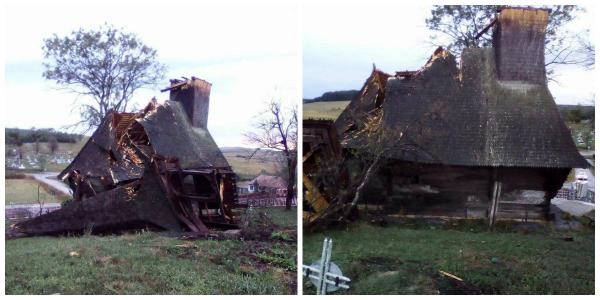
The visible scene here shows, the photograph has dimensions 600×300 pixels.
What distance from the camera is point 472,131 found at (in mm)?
3838

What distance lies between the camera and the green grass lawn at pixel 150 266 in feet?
12.0

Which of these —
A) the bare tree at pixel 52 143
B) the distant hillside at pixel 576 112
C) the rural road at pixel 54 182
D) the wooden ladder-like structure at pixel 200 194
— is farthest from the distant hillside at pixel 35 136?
the distant hillside at pixel 576 112

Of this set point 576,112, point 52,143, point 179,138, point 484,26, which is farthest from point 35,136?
point 576,112

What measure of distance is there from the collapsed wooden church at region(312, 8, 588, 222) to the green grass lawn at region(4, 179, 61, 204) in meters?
1.88

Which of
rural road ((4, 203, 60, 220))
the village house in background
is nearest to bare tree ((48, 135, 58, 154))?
rural road ((4, 203, 60, 220))

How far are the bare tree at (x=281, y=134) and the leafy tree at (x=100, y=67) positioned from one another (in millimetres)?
697

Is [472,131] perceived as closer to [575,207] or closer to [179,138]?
[575,207]

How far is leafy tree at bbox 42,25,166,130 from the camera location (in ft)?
12.5

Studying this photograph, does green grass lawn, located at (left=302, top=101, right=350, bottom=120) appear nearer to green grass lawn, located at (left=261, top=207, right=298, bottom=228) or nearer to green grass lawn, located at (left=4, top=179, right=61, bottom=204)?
green grass lawn, located at (left=261, top=207, right=298, bottom=228)

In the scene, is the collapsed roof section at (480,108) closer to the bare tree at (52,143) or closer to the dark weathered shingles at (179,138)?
the dark weathered shingles at (179,138)

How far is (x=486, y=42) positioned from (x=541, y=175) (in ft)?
2.89

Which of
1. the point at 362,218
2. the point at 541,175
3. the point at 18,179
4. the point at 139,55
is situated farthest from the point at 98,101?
the point at 541,175

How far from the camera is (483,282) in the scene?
11.8 feet
